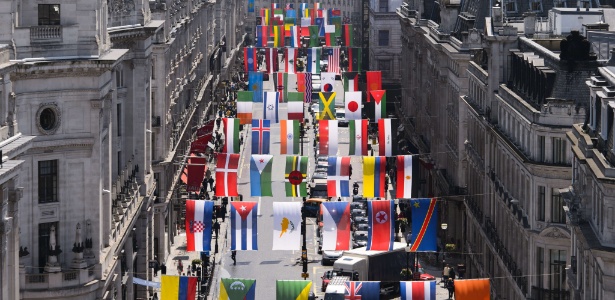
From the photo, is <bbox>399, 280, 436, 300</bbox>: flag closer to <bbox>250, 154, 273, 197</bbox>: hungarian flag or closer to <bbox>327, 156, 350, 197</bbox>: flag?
<bbox>250, 154, 273, 197</bbox>: hungarian flag

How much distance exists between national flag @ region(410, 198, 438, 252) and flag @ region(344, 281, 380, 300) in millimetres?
13046

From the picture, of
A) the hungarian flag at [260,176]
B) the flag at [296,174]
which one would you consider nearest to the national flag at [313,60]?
the flag at [296,174]

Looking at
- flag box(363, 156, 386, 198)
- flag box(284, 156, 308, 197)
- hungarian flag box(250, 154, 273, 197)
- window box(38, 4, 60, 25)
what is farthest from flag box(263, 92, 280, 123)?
window box(38, 4, 60, 25)

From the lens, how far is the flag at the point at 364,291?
3130 inches

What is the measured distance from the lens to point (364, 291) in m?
79.6

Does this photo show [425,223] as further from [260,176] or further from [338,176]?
[338,176]

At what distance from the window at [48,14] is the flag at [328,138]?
4377 centimetres

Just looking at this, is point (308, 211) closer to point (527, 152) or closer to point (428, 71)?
point (428, 71)

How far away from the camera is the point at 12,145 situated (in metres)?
61.8

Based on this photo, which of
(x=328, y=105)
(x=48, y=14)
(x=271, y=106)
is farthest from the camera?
(x=328, y=105)

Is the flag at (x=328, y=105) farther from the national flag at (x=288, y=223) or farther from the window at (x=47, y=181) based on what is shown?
the window at (x=47, y=181)

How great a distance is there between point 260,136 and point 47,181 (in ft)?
149

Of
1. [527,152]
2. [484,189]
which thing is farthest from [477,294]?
[484,189]

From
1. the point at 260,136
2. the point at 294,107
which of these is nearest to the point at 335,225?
the point at 260,136
